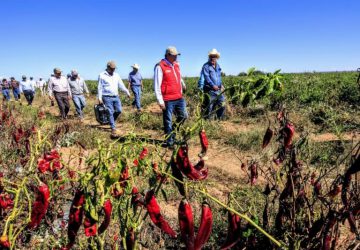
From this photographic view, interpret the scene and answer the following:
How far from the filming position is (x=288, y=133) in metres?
2.04

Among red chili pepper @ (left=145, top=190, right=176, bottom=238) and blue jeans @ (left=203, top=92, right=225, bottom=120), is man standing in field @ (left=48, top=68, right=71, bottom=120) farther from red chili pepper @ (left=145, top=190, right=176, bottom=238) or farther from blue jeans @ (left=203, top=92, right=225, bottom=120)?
red chili pepper @ (left=145, top=190, right=176, bottom=238)

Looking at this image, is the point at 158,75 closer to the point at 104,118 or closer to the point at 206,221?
the point at 104,118

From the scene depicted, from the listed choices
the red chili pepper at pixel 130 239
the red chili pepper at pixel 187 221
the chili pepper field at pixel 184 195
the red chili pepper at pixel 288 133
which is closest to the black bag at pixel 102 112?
the chili pepper field at pixel 184 195

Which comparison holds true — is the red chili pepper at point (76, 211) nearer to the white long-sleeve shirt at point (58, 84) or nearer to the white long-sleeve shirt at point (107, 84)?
the white long-sleeve shirt at point (107, 84)

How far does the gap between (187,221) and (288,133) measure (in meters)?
0.83

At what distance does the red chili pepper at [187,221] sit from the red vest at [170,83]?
13.9 feet

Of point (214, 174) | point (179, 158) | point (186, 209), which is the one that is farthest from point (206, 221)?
point (214, 174)

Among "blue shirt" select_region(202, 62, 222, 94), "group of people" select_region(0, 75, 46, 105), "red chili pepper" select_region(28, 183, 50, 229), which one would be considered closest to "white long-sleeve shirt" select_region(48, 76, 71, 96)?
"blue shirt" select_region(202, 62, 222, 94)

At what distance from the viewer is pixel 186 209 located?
151 cm

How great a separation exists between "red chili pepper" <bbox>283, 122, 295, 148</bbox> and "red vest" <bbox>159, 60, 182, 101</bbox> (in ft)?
12.2

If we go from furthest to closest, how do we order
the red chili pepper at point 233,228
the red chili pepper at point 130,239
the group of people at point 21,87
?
1. the group of people at point 21,87
2. the red chili pepper at point 233,228
3. the red chili pepper at point 130,239

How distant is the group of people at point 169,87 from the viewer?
5.56 m

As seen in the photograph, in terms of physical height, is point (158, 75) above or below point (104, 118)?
above

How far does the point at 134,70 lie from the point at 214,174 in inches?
276
